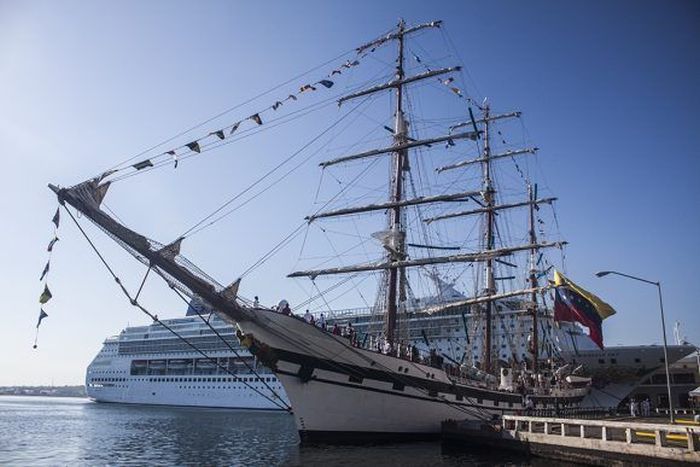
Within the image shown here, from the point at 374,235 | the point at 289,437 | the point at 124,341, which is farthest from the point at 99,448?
the point at 124,341

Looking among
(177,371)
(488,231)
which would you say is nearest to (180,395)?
(177,371)

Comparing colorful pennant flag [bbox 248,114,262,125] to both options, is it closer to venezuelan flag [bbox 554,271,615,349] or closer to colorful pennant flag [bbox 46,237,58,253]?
colorful pennant flag [bbox 46,237,58,253]

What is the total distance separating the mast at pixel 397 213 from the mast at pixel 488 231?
7.00 metres

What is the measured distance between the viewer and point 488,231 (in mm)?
43156

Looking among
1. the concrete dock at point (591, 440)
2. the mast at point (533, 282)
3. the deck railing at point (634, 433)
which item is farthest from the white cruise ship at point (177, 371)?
the deck railing at point (634, 433)

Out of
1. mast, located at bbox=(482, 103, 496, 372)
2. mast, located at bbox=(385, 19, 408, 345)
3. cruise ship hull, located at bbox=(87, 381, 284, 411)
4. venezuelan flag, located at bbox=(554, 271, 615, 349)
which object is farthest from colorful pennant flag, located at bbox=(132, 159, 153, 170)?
cruise ship hull, located at bbox=(87, 381, 284, 411)

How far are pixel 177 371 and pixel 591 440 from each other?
71825mm

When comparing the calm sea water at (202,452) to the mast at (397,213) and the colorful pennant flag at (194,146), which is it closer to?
the mast at (397,213)

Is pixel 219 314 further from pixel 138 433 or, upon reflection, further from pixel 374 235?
pixel 138 433

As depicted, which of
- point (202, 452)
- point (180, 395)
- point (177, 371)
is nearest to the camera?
point (202, 452)

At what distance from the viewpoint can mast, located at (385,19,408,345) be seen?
29.0m

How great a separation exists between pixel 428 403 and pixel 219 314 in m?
11.3

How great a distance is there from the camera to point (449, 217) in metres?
46.8

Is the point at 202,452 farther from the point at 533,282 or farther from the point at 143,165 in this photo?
the point at 533,282
